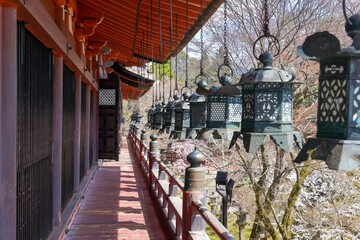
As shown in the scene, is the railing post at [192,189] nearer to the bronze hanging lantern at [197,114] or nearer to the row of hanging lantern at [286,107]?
the row of hanging lantern at [286,107]

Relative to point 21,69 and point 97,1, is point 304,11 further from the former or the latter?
point 21,69

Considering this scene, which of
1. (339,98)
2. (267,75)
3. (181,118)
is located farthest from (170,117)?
(339,98)

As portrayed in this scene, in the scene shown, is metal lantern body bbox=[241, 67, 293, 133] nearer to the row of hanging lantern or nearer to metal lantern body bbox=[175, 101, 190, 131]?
the row of hanging lantern

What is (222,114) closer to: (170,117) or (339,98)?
(170,117)

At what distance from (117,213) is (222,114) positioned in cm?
414

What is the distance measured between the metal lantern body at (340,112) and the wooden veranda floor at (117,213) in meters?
Answer: 4.37

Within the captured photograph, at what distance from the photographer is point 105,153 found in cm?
1112

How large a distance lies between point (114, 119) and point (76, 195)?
14.2 feet

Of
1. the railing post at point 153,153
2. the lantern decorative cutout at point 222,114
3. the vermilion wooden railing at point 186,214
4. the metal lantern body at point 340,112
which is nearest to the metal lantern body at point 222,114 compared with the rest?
the lantern decorative cutout at point 222,114

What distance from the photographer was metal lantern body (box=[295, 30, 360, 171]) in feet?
4.72

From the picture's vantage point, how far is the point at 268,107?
2395 millimetres

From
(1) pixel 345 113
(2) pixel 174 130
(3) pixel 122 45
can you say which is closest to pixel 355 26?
(1) pixel 345 113
